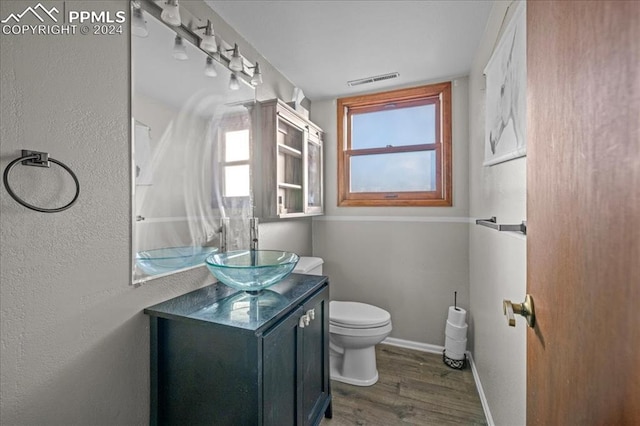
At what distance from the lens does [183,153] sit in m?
1.33

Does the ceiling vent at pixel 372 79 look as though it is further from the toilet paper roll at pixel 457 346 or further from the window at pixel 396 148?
the toilet paper roll at pixel 457 346

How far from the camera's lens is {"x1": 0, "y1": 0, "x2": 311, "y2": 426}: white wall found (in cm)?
75

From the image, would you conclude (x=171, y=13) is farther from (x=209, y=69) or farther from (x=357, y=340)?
(x=357, y=340)

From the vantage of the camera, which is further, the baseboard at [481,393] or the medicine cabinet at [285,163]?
the medicine cabinet at [285,163]

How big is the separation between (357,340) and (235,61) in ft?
6.44

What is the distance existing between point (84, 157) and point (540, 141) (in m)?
1.35

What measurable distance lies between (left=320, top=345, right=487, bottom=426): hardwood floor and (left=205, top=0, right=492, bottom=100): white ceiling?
7.80ft

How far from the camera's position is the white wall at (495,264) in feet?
3.71

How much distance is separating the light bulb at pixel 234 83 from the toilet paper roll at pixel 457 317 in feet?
7.58

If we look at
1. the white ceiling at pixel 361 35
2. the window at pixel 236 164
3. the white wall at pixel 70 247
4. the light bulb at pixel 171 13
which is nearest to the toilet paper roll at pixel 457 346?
the window at pixel 236 164

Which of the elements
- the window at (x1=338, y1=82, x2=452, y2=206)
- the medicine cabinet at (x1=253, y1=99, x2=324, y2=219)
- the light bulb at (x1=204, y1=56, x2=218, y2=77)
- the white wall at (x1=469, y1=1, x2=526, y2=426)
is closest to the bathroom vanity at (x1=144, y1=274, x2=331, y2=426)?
the medicine cabinet at (x1=253, y1=99, x2=324, y2=219)

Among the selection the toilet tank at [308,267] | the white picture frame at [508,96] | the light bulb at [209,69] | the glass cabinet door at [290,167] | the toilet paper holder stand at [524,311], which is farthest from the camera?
the toilet tank at [308,267]

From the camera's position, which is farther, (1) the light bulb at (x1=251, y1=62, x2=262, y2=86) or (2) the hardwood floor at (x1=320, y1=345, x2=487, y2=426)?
(1) the light bulb at (x1=251, y1=62, x2=262, y2=86)

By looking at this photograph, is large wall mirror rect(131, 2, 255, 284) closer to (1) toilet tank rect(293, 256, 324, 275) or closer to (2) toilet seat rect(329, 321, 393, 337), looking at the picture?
(1) toilet tank rect(293, 256, 324, 275)
